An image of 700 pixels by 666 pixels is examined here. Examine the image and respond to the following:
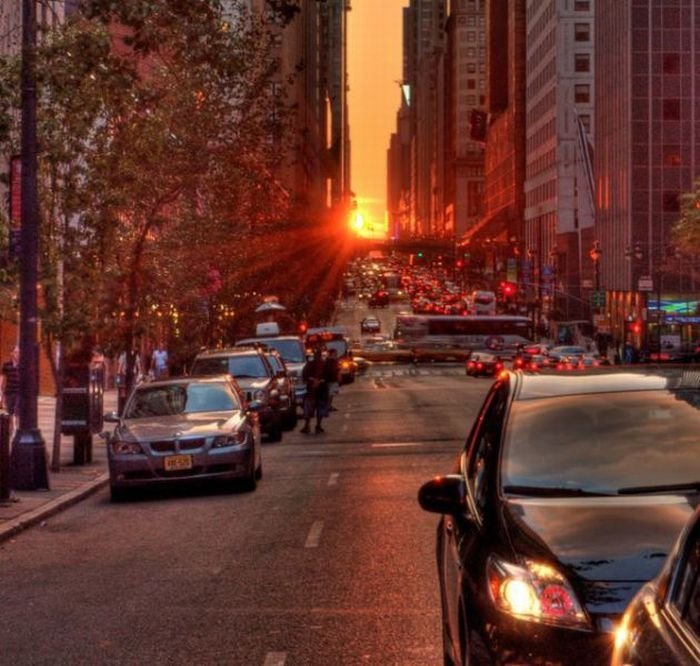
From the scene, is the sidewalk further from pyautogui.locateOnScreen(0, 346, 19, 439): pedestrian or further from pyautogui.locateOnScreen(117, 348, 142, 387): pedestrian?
pyautogui.locateOnScreen(0, 346, 19, 439): pedestrian

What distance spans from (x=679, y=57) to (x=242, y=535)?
98923 mm

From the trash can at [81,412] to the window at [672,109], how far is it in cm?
8882

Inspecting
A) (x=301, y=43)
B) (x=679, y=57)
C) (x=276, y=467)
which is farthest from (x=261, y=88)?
(x=301, y=43)

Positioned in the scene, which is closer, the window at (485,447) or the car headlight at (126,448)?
the window at (485,447)

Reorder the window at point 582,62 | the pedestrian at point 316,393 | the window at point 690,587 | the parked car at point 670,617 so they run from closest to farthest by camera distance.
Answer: the parked car at point 670,617 → the window at point 690,587 → the pedestrian at point 316,393 → the window at point 582,62

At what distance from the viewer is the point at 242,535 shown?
51.9ft

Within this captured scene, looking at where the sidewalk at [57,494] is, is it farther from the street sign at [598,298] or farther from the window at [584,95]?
the window at [584,95]

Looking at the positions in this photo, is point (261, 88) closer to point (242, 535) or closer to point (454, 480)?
point (242, 535)

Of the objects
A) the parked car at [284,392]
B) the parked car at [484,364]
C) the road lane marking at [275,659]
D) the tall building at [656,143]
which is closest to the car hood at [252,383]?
the parked car at [284,392]

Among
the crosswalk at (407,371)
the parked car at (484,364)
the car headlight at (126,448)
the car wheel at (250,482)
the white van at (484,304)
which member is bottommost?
the crosswalk at (407,371)

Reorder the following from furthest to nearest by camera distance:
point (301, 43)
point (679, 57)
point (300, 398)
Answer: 1. point (301, 43)
2. point (679, 57)
3. point (300, 398)

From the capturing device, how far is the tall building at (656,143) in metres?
109

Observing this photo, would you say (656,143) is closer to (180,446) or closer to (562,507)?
(180,446)

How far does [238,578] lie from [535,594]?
6971 mm
